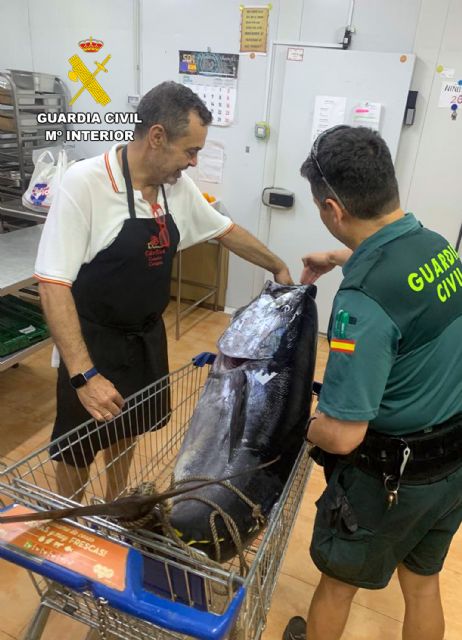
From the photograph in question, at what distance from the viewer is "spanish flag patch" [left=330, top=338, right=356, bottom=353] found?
91 centimetres

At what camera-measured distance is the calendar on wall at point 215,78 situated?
330 cm

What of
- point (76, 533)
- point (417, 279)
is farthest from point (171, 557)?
point (417, 279)

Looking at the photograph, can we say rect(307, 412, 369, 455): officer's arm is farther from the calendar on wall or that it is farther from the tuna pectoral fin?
the calendar on wall

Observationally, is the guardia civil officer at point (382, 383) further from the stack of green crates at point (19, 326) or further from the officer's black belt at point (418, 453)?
the stack of green crates at point (19, 326)

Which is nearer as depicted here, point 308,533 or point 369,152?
point 369,152

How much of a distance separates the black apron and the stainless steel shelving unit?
7.85 ft

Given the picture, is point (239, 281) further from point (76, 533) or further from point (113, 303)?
point (76, 533)

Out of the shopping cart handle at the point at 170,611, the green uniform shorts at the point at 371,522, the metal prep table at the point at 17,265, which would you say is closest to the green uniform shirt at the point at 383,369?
the green uniform shorts at the point at 371,522

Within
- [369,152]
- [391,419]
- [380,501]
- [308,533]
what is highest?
[369,152]

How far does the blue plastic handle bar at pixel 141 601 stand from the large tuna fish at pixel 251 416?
239 mm

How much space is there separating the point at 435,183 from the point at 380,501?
256 centimetres

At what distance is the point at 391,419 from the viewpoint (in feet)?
3.40

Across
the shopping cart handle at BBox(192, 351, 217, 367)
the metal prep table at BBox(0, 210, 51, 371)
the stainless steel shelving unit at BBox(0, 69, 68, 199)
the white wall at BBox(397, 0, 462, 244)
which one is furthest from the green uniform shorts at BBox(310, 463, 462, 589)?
the stainless steel shelving unit at BBox(0, 69, 68, 199)

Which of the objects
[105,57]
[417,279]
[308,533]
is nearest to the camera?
[417,279]
